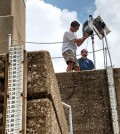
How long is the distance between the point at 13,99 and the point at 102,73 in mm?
4388

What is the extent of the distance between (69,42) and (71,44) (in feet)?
0.20

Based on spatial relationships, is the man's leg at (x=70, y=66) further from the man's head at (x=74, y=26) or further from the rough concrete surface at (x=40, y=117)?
the rough concrete surface at (x=40, y=117)

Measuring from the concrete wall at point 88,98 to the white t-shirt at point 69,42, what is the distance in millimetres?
580

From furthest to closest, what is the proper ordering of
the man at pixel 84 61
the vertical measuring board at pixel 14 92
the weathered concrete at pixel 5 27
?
the weathered concrete at pixel 5 27
the man at pixel 84 61
the vertical measuring board at pixel 14 92

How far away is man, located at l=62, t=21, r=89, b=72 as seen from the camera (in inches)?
326

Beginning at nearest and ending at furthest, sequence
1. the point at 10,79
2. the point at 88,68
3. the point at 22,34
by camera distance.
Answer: the point at 10,79, the point at 88,68, the point at 22,34

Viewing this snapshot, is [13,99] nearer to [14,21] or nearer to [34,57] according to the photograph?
[34,57]

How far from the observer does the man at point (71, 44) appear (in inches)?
326

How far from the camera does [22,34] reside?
12000 millimetres

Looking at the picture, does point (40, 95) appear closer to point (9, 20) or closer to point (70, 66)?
point (70, 66)

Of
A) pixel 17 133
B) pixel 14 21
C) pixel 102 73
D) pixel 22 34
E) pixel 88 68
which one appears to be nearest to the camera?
pixel 17 133

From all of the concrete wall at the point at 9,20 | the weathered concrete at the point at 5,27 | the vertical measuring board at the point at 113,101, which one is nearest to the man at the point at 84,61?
the vertical measuring board at the point at 113,101

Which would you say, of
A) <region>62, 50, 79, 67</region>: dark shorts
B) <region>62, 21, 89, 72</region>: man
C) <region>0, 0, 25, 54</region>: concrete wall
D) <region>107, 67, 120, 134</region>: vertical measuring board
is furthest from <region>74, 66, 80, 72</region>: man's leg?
<region>0, 0, 25, 54</region>: concrete wall

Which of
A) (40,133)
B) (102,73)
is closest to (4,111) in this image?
(40,133)
